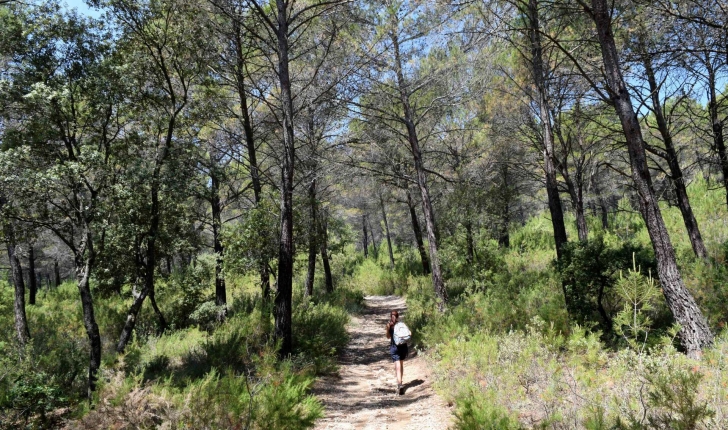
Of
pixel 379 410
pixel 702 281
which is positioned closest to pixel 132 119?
pixel 379 410

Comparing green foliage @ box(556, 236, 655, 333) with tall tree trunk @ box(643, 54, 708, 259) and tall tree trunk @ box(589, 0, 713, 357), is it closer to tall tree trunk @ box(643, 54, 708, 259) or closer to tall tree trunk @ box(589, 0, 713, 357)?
tall tree trunk @ box(589, 0, 713, 357)

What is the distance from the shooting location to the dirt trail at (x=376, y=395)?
560 centimetres

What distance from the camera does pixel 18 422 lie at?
584cm

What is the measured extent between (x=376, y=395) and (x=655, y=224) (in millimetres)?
5210

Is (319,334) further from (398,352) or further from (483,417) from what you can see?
(483,417)

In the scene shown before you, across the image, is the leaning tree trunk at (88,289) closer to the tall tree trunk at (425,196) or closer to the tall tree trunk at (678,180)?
the tall tree trunk at (425,196)

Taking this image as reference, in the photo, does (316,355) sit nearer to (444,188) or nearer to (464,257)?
(464,257)

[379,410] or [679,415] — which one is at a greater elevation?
[679,415]

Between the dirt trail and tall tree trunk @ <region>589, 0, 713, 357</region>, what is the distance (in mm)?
3334

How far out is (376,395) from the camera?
7.16 m

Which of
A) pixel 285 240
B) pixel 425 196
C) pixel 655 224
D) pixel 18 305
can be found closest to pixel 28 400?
pixel 285 240

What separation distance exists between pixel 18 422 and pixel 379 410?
5.32 m

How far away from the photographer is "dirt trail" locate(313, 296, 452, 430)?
560cm

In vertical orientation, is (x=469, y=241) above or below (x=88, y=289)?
above
